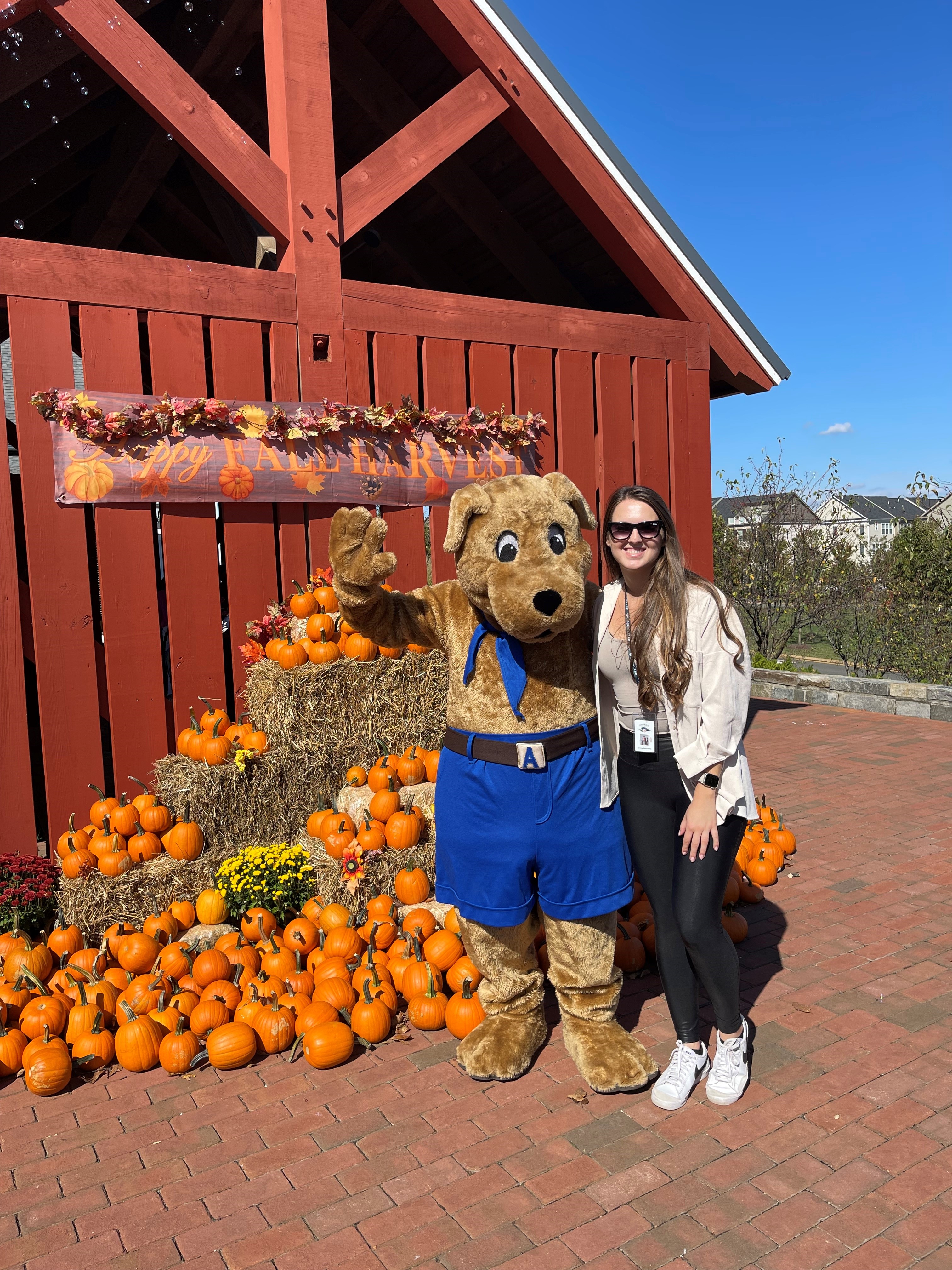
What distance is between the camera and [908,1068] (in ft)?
10.1

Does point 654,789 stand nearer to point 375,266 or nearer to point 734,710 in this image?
point 734,710

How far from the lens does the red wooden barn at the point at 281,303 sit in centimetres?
461

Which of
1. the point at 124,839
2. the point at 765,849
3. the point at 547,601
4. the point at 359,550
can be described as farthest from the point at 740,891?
the point at 124,839

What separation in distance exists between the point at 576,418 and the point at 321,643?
2.69 m

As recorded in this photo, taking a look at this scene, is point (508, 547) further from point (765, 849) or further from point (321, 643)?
point (765, 849)

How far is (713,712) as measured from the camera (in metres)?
2.64

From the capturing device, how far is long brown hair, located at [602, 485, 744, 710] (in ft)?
8.73

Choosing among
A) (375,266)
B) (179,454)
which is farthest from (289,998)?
(375,266)

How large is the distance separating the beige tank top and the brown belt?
0.20 m

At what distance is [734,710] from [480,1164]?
5.28ft

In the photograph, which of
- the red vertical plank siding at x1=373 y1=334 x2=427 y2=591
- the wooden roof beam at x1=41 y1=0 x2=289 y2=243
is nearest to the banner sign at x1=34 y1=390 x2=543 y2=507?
the red vertical plank siding at x1=373 y1=334 x2=427 y2=591

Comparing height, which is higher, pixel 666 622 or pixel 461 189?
pixel 461 189

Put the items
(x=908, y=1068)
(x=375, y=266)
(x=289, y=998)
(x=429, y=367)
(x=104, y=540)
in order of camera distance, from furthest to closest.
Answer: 1. (x=375, y=266)
2. (x=429, y=367)
3. (x=104, y=540)
4. (x=289, y=998)
5. (x=908, y=1068)

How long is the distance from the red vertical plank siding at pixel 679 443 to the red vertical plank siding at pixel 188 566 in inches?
140
